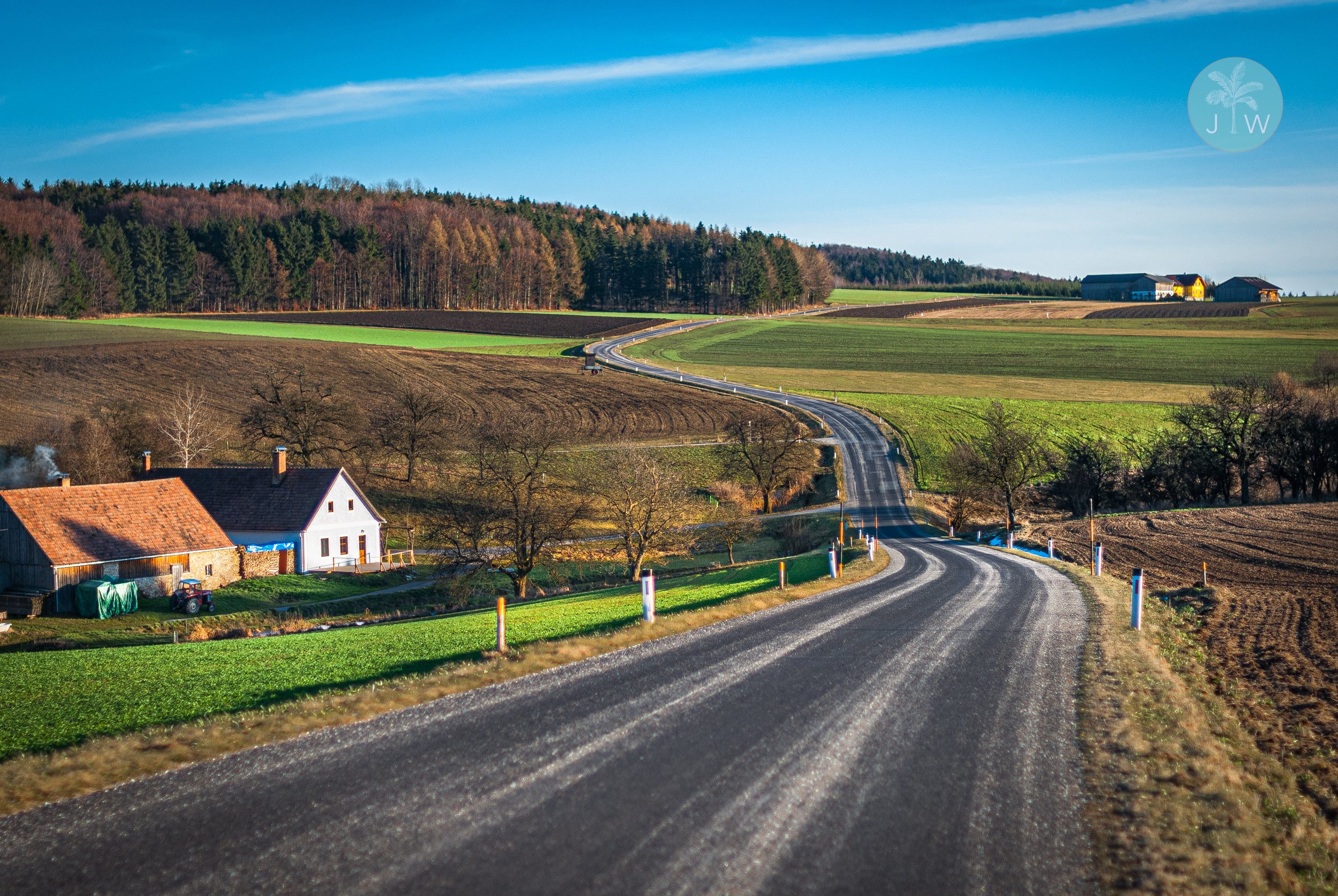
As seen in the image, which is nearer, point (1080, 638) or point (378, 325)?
point (1080, 638)

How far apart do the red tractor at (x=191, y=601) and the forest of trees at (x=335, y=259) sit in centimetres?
10142

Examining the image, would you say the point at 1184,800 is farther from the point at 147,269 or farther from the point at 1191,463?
the point at 147,269

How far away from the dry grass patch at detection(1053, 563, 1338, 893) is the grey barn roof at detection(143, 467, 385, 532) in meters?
43.7

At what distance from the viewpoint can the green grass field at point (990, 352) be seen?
312 ft

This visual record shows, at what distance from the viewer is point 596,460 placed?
6531 centimetres

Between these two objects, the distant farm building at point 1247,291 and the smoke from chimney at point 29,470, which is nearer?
the smoke from chimney at point 29,470

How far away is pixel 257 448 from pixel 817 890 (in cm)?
6595

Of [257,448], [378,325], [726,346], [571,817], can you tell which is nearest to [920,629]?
[571,817]

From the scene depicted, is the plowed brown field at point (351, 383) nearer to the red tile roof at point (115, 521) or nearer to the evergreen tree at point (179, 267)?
the red tile roof at point (115, 521)

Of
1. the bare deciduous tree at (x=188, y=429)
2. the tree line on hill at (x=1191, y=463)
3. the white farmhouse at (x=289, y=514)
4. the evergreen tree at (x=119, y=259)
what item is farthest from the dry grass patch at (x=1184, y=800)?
the evergreen tree at (x=119, y=259)

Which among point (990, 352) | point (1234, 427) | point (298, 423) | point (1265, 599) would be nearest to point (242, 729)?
point (1265, 599)

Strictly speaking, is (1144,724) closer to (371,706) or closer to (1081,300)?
(371,706)

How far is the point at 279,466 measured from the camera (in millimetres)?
49156

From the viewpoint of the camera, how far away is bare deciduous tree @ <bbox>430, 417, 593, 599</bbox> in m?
38.4
